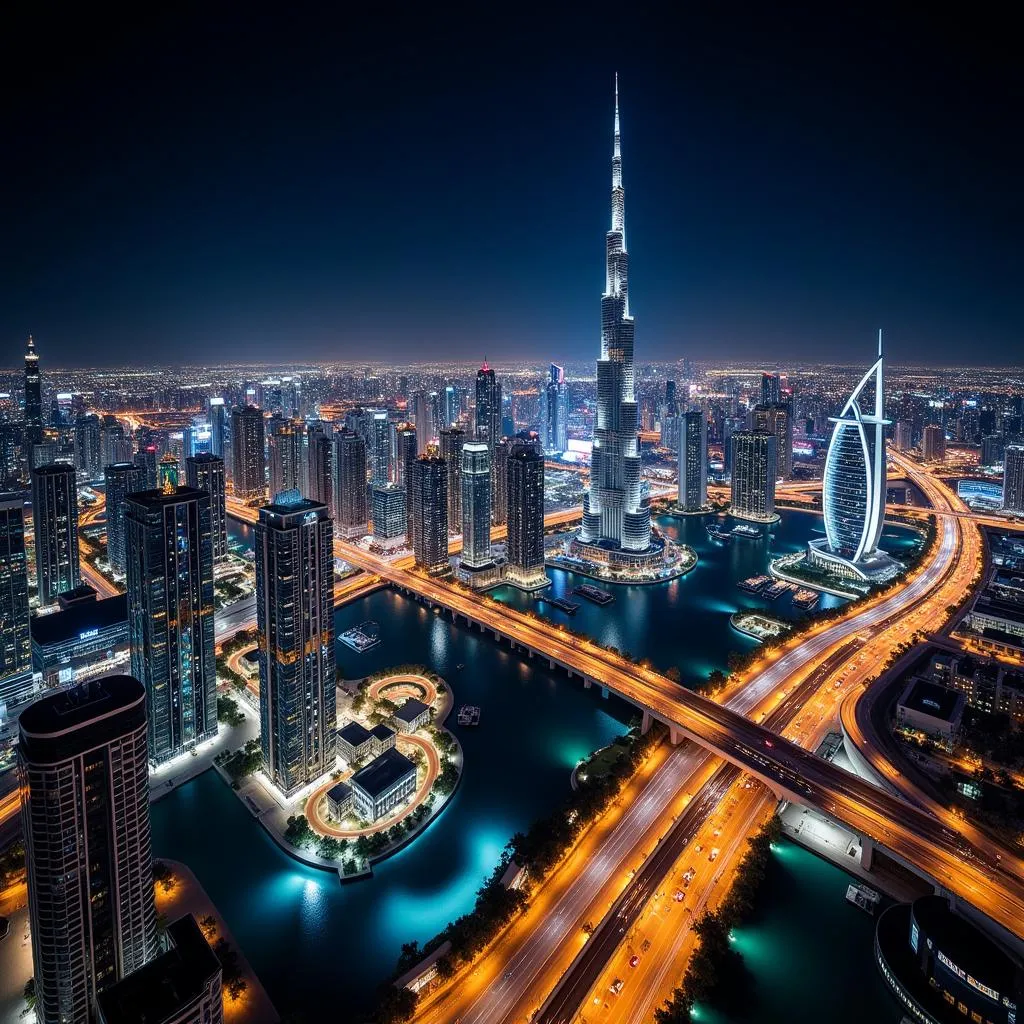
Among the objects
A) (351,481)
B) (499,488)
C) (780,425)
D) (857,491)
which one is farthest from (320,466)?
(780,425)

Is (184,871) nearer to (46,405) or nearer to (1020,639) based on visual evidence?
(1020,639)

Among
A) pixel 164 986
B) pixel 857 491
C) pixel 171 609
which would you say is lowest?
pixel 164 986

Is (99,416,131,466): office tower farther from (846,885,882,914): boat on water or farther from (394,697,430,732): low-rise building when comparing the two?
(846,885,882,914): boat on water

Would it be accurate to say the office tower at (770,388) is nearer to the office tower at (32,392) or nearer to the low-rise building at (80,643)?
the low-rise building at (80,643)

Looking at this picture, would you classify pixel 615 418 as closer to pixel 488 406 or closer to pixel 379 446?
pixel 488 406

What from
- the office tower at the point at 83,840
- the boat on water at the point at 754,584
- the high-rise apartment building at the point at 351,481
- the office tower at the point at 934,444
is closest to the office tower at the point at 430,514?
the high-rise apartment building at the point at 351,481

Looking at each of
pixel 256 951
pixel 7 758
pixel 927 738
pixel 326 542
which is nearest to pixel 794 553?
pixel 927 738

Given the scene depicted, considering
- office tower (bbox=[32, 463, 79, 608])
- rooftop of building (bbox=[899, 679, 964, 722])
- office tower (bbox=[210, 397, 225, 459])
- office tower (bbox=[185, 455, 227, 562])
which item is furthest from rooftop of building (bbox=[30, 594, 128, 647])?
office tower (bbox=[210, 397, 225, 459])
